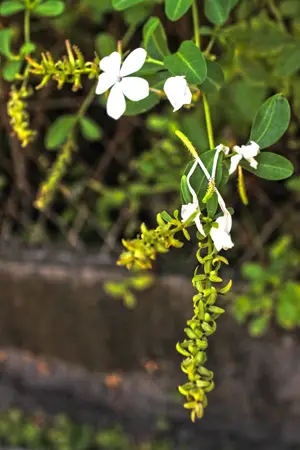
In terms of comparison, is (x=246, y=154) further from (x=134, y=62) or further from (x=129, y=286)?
(x=129, y=286)

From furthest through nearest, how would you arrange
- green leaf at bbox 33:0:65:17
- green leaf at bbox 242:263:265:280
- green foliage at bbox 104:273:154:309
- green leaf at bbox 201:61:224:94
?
green foliage at bbox 104:273:154:309
green leaf at bbox 242:263:265:280
green leaf at bbox 33:0:65:17
green leaf at bbox 201:61:224:94

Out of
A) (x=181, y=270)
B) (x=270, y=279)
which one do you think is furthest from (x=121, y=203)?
(x=270, y=279)

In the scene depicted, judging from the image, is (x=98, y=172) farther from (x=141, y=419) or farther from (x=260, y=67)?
(x=141, y=419)

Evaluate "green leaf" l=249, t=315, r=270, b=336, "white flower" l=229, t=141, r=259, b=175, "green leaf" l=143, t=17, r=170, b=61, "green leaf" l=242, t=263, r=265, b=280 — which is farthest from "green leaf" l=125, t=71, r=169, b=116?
"green leaf" l=249, t=315, r=270, b=336

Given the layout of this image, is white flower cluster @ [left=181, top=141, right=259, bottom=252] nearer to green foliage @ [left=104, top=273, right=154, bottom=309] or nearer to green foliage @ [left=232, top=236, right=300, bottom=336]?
green foliage @ [left=232, top=236, right=300, bottom=336]

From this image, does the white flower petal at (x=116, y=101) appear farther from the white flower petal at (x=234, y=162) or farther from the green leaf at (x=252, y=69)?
the green leaf at (x=252, y=69)

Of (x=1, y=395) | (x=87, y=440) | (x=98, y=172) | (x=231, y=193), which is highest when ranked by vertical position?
(x=98, y=172)
